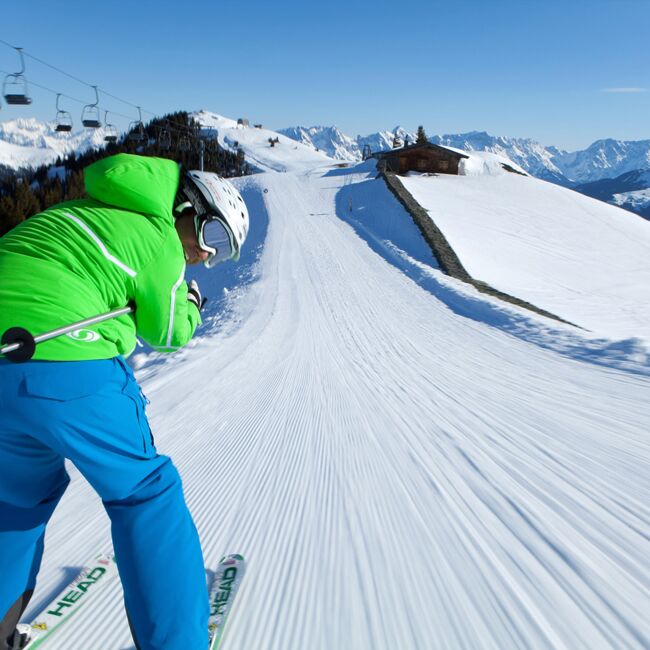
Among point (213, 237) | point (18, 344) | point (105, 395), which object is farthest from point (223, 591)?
point (213, 237)

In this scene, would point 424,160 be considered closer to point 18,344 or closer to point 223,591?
point 223,591

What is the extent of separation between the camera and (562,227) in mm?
27172

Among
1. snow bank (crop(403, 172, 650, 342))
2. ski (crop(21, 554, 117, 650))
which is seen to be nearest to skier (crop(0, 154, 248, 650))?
ski (crop(21, 554, 117, 650))

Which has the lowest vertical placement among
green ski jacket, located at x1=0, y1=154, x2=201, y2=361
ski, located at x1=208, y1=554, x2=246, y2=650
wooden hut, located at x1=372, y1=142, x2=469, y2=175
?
ski, located at x1=208, y1=554, x2=246, y2=650

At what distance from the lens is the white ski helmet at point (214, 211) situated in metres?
2.14

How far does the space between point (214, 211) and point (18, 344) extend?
3.44 ft

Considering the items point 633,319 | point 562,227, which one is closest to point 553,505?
point 633,319

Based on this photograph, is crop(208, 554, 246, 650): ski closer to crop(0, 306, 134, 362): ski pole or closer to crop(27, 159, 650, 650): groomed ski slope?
crop(27, 159, 650, 650): groomed ski slope

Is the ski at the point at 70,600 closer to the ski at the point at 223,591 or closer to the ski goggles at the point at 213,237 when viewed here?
the ski at the point at 223,591

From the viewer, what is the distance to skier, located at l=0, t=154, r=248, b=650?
1.49 m

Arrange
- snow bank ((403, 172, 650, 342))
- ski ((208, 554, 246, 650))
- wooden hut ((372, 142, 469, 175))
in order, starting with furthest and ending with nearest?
wooden hut ((372, 142, 469, 175)) < snow bank ((403, 172, 650, 342)) < ski ((208, 554, 246, 650))

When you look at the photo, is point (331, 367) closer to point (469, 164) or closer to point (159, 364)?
point (159, 364)

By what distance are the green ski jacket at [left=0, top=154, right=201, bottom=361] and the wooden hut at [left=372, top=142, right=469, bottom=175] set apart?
1715 inches

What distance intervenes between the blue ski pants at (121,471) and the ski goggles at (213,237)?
0.81 metres
